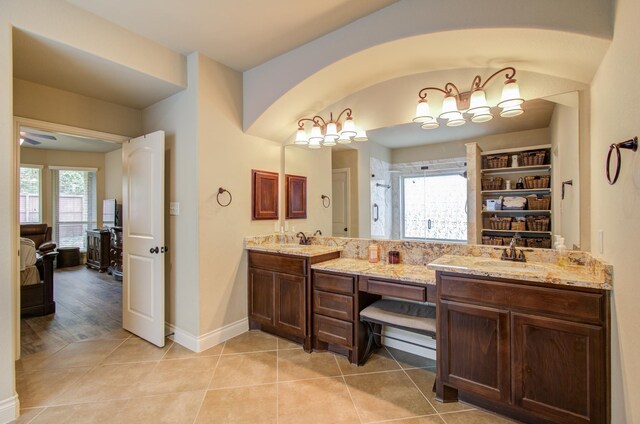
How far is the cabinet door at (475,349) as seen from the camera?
1775 mm

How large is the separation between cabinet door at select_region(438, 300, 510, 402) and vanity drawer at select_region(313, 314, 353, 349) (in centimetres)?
76

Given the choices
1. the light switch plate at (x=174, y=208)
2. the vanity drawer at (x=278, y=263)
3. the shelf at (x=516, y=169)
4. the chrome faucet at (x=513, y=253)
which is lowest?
the vanity drawer at (x=278, y=263)

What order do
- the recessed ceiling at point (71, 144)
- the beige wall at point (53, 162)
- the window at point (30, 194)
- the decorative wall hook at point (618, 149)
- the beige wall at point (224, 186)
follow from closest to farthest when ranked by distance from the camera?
the decorative wall hook at point (618, 149) < the beige wall at point (224, 186) < the recessed ceiling at point (71, 144) < the window at point (30, 194) < the beige wall at point (53, 162)

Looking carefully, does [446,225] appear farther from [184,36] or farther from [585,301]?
[184,36]

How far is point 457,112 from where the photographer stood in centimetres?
232

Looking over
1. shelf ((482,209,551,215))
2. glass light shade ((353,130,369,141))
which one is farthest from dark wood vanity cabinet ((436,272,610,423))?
glass light shade ((353,130,369,141))

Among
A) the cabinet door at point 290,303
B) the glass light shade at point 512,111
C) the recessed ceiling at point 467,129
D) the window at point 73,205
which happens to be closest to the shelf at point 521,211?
the recessed ceiling at point 467,129

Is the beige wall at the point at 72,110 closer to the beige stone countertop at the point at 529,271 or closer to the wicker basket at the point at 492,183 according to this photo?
the beige stone countertop at the point at 529,271

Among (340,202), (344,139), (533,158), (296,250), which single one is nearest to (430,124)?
(533,158)

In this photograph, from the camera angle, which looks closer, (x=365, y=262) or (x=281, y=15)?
(x=281, y=15)

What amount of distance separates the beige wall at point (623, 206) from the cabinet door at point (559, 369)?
72 millimetres

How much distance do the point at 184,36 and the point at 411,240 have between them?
2.67m

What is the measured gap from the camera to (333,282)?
255 centimetres

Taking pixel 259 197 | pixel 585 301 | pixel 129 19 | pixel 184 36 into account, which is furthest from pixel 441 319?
pixel 129 19
